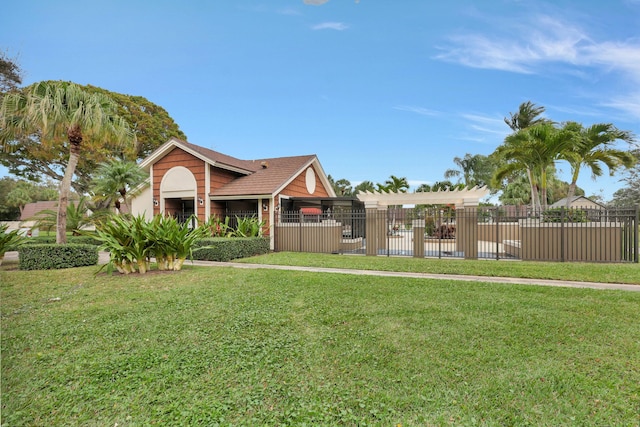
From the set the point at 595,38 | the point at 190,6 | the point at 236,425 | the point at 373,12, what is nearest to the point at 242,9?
the point at 190,6

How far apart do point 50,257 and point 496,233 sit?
1595 centimetres

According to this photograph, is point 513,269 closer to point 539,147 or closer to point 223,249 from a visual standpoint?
point 539,147

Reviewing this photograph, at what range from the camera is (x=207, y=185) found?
1650cm

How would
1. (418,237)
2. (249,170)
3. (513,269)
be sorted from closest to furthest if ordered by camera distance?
(513,269), (418,237), (249,170)

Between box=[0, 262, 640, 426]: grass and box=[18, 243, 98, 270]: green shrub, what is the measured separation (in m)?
4.41

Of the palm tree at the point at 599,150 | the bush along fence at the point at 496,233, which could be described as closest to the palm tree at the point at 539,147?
the palm tree at the point at 599,150

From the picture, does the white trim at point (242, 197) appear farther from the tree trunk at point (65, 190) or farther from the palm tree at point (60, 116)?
the tree trunk at point (65, 190)

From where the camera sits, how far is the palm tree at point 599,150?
14.9 m

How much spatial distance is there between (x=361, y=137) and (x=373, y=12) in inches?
727

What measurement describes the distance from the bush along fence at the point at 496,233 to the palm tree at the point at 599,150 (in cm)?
405

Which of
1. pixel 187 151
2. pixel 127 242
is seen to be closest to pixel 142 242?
pixel 127 242

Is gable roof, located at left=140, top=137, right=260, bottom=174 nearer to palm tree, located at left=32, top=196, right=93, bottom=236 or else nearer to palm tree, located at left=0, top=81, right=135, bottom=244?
palm tree, located at left=0, top=81, right=135, bottom=244

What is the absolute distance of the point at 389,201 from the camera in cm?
1501

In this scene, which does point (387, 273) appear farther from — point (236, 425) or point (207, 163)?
point (207, 163)
